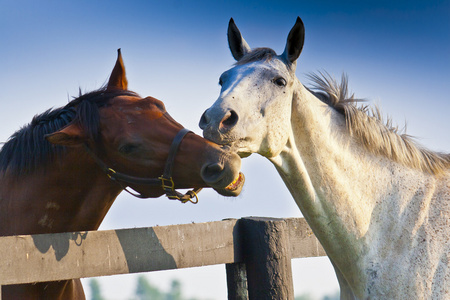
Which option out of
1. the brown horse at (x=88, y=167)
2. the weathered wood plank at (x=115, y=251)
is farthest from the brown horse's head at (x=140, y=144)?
the weathered wood plank at (x=115, y=251)

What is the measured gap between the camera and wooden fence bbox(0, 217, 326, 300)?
2.54m

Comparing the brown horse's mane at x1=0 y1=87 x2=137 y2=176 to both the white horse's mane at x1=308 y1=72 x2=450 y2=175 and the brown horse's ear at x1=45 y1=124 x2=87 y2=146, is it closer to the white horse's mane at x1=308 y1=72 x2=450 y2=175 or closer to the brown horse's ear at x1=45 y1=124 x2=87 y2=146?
the brown horse's ear at x1=45 y1=124 x2=87 y2=146

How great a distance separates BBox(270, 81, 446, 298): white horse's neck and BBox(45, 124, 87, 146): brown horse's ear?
1233 mm

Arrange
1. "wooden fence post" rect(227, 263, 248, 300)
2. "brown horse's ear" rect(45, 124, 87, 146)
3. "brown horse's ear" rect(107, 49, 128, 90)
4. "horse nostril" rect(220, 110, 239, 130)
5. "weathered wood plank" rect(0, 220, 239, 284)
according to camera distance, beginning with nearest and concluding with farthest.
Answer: "weathered wood plank" rect(0, 220, 239, 284)
"horse nostril" rect(220, 110, 239, 130)
"brown horse's ear" rect(45, 124, 87, 146)
"wooden fence post" rect(227, 263, 248, 300)
"brown horse's ear" rect(107, 49, 128, 90)

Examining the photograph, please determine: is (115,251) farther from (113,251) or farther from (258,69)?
(258,69)

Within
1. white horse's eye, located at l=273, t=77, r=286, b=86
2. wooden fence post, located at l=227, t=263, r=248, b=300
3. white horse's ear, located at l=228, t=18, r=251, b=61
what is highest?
white horse's ear, located at l=228, t=18, r=251, b=61

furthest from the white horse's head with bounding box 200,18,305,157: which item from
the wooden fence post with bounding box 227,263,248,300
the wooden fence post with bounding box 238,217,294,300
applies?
the wooden fence post with bounding box 227,263,248,300

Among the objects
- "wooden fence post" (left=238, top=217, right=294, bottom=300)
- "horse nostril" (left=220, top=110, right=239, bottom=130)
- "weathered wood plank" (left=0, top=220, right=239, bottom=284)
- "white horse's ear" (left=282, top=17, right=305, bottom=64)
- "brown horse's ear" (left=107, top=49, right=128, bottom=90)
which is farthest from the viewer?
"brown horse's ear" (left=107, top=49, right=128, bottom=90)

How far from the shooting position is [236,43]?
11.5 ft

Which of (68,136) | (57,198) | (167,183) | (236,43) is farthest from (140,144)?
(236,43)

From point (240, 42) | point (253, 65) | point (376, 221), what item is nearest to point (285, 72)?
point (253, 65)

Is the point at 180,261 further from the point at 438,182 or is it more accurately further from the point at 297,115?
the point at 438,182

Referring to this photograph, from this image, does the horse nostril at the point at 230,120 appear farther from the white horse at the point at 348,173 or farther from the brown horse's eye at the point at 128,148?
the brown horse's eye at the point at 128,148

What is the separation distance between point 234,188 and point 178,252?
1.78ft
